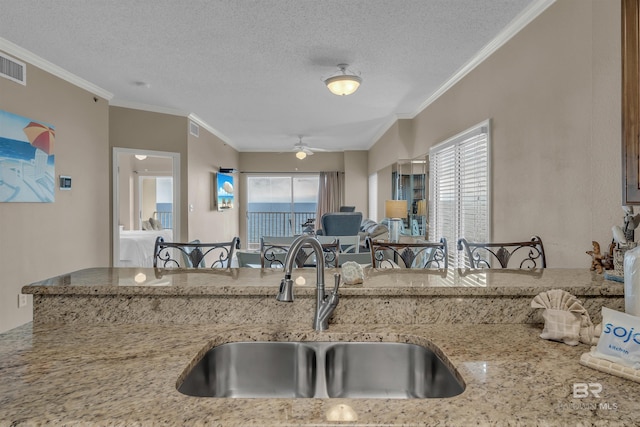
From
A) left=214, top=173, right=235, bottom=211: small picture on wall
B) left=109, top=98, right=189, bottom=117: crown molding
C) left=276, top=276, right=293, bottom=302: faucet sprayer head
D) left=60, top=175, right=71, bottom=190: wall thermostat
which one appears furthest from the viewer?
left=214, top=173, right=235, bottom=211: small picture on wall

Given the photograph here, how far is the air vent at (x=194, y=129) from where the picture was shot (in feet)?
19.3

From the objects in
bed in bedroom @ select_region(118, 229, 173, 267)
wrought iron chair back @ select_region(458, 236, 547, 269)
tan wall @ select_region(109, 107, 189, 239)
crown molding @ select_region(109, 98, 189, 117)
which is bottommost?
bed in bedroom @ select_region(118, 229, 173, 267)

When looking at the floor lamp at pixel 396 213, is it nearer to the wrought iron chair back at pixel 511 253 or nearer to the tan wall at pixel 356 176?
the wrought iron chair back at pixel 511 253

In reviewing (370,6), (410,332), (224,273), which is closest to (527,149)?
(370,6)

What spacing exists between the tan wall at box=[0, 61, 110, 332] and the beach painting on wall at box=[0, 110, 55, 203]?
0.08 m

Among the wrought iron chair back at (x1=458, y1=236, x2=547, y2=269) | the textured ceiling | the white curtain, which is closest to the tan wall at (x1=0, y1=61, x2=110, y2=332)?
the textured ceiling

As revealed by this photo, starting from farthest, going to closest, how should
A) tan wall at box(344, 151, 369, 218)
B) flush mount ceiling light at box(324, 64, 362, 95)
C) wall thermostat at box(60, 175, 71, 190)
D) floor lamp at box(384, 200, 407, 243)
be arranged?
tan wall at box(344, 151, 369, 218) → floor lamp at box(384, 200, 407, 243) → wall thermostat at box(60, 175, 71, 190) → flush mount ceiling light at box(324, 64, 362, 95)

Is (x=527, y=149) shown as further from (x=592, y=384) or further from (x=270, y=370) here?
(x=270, y=370)

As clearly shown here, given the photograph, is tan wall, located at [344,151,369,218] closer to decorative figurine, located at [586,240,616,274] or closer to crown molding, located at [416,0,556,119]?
crown molding, located at [416,0,556,119]

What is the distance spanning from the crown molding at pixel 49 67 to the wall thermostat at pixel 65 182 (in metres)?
1.04

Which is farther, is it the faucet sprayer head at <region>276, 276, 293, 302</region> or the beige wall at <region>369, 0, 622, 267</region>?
the beige wall at <region>369, 0, 622, 267</region>

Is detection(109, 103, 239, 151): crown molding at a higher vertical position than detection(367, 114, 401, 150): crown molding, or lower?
lower

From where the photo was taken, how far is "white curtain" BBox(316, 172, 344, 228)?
981 centimetres

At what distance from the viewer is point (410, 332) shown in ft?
3.70
